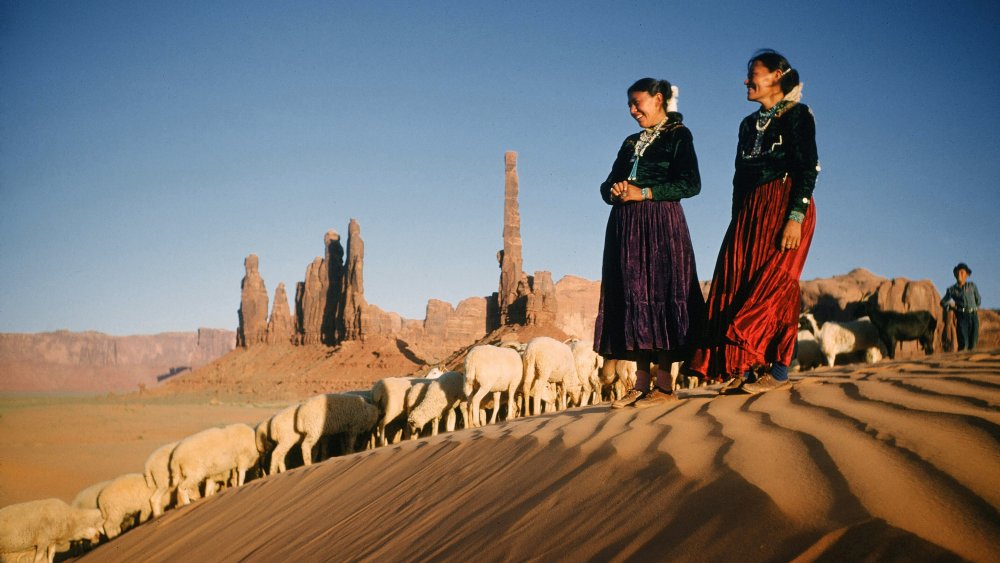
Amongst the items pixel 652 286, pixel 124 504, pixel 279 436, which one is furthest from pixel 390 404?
pixel 652 286

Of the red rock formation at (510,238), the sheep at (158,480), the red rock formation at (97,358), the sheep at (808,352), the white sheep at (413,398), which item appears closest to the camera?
the sheep at (158,480)

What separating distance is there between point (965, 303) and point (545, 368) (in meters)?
6.59

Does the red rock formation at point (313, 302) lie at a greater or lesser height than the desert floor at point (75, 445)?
greater

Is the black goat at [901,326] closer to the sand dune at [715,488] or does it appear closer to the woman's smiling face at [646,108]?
the sand dune at [715,488]

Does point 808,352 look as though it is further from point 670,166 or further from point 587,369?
point 670,166

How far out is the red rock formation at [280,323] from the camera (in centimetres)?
8056

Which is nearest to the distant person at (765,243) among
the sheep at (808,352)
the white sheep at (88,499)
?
the white sheep at (88,499)

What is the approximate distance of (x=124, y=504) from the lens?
30.0 feet

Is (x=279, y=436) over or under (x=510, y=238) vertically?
under

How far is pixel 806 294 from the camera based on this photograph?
3238 centimetres

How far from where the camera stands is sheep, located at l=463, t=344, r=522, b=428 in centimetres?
1011

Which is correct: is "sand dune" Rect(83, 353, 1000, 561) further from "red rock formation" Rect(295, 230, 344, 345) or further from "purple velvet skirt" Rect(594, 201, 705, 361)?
"red rock formation" Rect(295, 230, 344, 345)

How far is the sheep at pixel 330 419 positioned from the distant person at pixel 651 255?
23.5 ft

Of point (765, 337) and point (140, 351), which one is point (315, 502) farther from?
point (140, 351)
